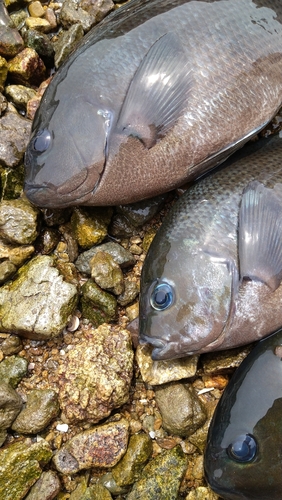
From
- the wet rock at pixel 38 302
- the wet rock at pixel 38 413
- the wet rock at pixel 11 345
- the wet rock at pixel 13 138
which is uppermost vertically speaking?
the wet rock at pixel 13 138

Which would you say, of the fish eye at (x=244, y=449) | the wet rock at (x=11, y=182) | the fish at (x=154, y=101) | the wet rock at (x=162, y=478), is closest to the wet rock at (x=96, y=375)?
the wet rock at (x=162, y=478)

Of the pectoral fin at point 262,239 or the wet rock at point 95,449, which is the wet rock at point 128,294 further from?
the pectoral fin at point 262,239

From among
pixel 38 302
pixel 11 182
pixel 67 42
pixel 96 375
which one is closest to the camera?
pixel 96 375

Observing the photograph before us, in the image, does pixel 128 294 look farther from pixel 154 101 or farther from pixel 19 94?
pixel 19 94

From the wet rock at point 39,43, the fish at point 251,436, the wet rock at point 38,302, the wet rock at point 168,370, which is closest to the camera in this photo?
the fish at point 251,436

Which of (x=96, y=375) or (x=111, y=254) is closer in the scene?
(x=96, y=375)

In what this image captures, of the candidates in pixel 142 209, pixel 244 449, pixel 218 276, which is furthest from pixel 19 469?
pixel 142 209
